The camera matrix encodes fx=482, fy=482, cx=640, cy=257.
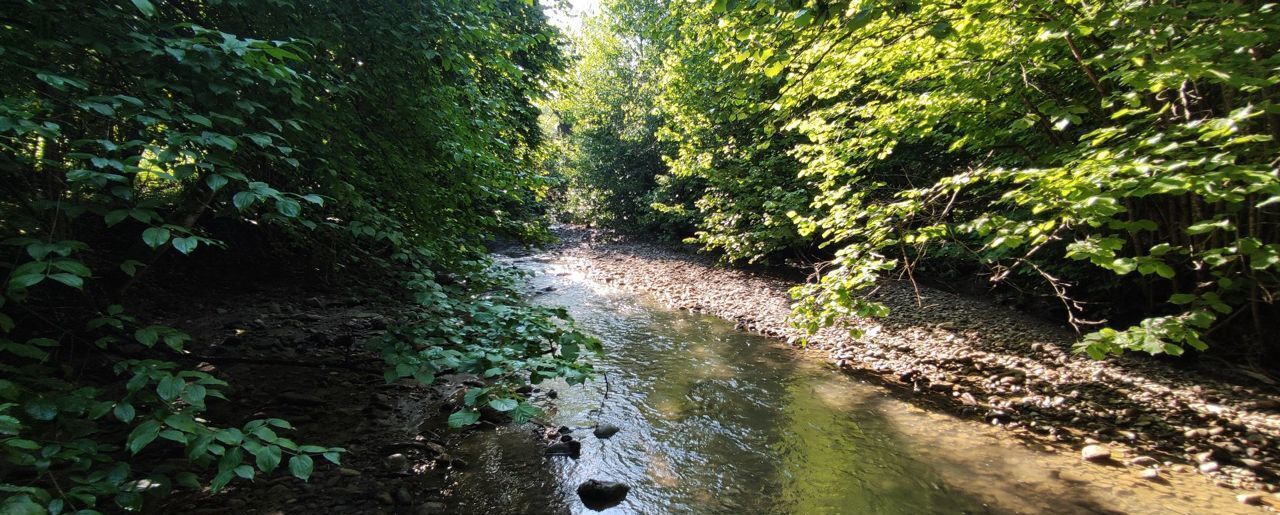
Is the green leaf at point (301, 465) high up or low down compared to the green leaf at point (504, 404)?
up

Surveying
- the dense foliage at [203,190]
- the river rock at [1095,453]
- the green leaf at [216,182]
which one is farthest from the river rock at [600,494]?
the river rock at [1095,453]

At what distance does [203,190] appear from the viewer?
2.69m

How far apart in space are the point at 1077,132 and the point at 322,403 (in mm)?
8103

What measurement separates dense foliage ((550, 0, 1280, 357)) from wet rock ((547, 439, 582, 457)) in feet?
7.70

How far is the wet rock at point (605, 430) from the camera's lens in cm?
457

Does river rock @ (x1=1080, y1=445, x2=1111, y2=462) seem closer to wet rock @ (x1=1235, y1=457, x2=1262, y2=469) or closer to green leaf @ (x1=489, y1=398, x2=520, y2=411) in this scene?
wet rock @ (x1=1235, y1=457, x2=1262, y2=469)

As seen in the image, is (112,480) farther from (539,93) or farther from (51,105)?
(539,93)

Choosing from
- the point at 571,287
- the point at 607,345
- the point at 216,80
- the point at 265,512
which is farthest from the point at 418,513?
the point at 571,287

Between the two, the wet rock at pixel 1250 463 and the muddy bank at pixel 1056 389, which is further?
the muddy bank at pixel 1056 389

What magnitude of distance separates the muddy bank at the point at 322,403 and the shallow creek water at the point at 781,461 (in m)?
0.44

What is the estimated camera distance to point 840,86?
5180 mm

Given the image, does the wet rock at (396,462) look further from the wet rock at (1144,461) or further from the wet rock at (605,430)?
the wet rock at (1144,461)

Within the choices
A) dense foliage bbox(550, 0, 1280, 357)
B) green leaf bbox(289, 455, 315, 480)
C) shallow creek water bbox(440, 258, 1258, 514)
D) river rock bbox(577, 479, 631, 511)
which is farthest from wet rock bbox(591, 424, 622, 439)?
green leaf bbox(289, 455, 315, 480)

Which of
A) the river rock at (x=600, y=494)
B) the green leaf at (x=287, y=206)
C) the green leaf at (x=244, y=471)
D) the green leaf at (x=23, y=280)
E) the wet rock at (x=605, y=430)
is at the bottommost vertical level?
the wet rock at (x=605, y=430)
